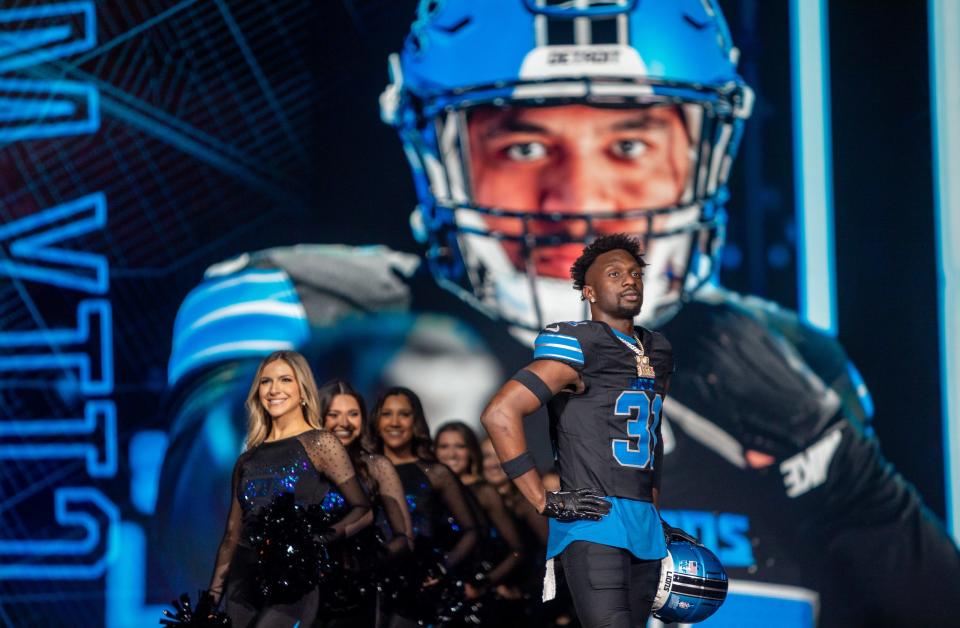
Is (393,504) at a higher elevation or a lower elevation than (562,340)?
lower

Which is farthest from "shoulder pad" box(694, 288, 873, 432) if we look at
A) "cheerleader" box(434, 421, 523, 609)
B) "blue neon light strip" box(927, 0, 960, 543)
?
"cheerleader" box(434, 421, 523, 609)

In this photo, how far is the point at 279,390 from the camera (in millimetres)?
3881

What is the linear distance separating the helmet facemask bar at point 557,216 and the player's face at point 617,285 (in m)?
2.44

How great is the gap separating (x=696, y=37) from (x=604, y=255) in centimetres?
278

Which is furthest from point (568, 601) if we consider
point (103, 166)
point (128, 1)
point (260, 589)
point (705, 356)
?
point (128, 1)

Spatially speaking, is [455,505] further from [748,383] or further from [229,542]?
[748,383]

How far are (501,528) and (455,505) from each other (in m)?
0.41

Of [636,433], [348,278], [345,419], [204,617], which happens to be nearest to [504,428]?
[636,433]

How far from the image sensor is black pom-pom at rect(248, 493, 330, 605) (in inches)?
142

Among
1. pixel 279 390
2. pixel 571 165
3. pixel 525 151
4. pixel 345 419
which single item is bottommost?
pixel 345 419

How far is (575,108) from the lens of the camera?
→ 227 inches

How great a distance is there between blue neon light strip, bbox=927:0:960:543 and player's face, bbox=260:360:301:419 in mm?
3386

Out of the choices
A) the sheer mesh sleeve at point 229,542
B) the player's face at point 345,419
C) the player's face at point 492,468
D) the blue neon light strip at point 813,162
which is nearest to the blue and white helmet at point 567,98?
the blue neon light strip at point 813,162

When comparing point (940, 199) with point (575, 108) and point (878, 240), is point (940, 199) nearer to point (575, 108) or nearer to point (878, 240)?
point (878, 240)
